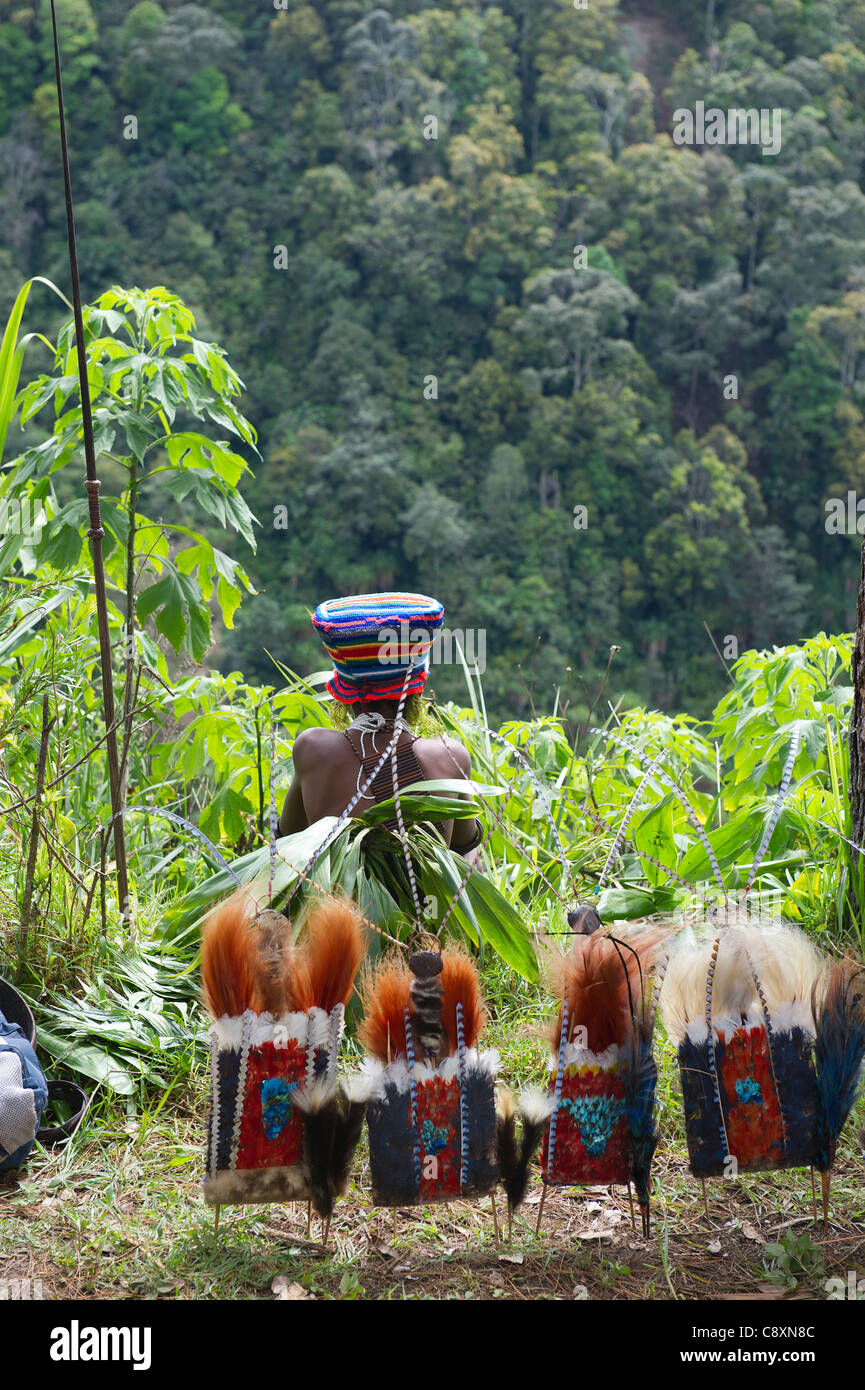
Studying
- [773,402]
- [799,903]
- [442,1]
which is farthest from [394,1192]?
[442,1]

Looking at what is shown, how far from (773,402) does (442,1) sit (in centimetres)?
1775

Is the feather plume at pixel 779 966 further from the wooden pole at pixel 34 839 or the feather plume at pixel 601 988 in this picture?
the wooden pole at pixel 34 839

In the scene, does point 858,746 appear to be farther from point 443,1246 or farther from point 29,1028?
point 29,1028

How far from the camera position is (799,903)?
2398 mm

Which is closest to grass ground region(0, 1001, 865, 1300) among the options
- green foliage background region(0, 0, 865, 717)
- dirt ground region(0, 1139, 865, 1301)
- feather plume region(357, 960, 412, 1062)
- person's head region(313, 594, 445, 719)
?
dirt ground region(0, 1139, 865, 1301)

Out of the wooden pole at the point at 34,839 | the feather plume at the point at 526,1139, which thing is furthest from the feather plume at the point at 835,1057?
the wooden pole at the point at 34,839

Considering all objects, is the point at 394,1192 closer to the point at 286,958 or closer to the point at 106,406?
the point at 286,958

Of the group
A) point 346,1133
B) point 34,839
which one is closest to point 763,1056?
point 346,1133

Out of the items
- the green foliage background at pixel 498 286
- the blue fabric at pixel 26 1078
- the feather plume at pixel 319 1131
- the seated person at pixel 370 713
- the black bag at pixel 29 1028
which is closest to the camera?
the feather plume at pixel 319 1131

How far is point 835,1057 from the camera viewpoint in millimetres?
1610

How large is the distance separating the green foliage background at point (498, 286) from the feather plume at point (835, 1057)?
24.7 m

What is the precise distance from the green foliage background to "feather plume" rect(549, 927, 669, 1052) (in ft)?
81.2

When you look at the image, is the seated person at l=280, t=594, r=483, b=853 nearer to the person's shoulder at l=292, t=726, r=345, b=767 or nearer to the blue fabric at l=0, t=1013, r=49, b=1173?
the person's shoulder at l=292, t=726, r=345, b=767

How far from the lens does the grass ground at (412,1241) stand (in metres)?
1.57
